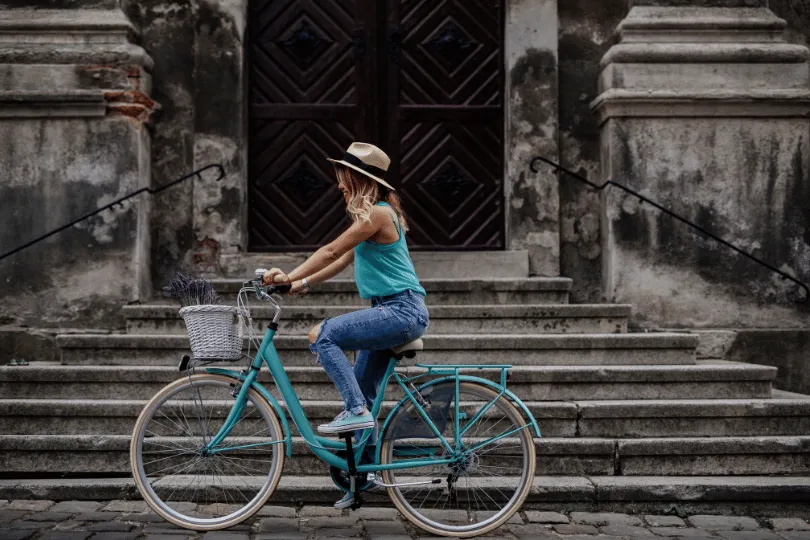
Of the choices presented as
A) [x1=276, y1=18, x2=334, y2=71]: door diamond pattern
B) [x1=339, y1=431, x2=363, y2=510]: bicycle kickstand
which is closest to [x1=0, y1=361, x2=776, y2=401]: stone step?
[x1=339, y1=431, x2=363, y2=510]: bicycle kickstand

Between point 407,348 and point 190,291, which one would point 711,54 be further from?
point 190,291

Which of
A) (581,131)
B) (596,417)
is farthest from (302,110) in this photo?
(596,417)

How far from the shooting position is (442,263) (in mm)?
8117

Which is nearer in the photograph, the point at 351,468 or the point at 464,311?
the point at 351,468

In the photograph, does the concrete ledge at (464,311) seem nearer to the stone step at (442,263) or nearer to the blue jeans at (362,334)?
the stone step at (442,263)

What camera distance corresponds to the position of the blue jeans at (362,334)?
14.7 ft

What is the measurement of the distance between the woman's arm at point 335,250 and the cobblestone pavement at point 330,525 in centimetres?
129

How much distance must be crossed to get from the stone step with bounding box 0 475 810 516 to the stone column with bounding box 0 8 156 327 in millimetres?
2389

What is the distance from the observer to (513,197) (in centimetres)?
809

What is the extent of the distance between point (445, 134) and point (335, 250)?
4.32 meters

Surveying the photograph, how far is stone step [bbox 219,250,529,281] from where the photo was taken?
8.03 m

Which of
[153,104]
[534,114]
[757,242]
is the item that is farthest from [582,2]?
[153,104]

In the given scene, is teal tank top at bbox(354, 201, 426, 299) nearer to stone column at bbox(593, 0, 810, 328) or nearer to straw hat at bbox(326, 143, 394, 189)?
straw hat at bbox(326, 143, 394, 189)

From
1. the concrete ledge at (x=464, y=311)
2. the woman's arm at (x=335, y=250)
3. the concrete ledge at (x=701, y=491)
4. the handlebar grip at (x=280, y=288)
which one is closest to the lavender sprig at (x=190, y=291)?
the handlebar grip at (x=280, y=288)
